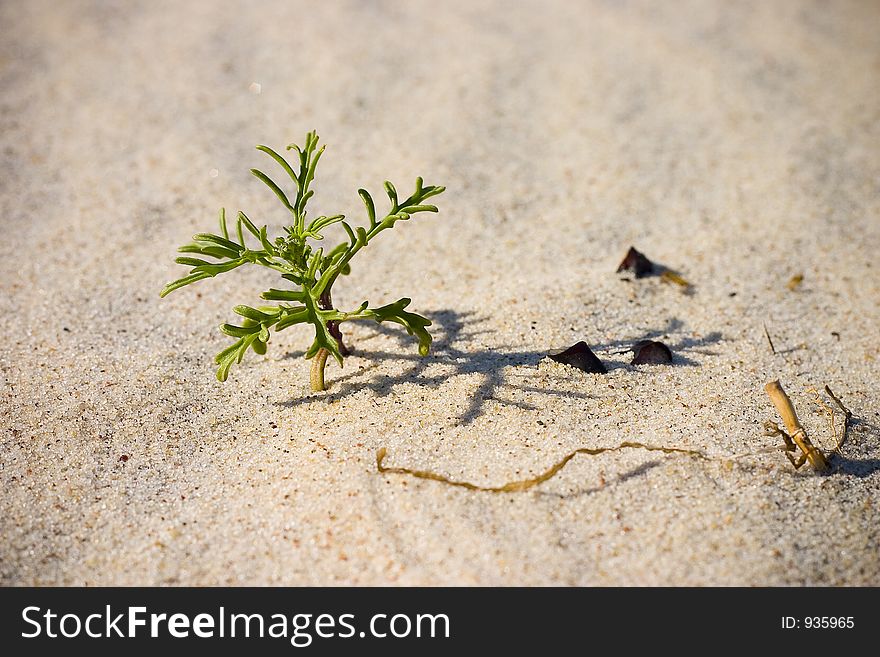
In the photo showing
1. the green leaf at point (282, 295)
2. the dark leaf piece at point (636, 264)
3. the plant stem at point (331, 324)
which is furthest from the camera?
the dark leaf piece at point (636, 264)

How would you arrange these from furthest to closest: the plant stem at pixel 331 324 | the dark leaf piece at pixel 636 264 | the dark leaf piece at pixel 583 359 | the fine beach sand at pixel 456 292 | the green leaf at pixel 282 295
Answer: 1. the dark leaf piece at pixel 636 264
2. the dark leaf piece at pixel 583 359
3. the plant stem at pixel 331 324
4. the green leaf at pixel 282 295
5. the fine beach sand at pixel 456 292

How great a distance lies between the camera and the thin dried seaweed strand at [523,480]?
2057mm

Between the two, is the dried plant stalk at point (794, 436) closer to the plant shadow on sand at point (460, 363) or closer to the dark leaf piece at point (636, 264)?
the plant shadow on sand at point (460, 363)

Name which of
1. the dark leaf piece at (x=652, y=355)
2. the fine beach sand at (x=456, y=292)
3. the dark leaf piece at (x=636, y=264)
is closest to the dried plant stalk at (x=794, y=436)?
the fine beach sand at (x=456, y=292)

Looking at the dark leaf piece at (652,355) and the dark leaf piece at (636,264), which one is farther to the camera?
the dark leaf piece at (636,264)

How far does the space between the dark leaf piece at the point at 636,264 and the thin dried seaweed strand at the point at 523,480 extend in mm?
986

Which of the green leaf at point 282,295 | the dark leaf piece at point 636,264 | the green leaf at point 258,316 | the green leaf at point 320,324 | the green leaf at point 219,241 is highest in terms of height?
the dark leaf piece at point 636,264

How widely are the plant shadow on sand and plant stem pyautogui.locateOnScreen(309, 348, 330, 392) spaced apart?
1.5 inches

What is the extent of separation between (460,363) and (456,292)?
18.1 inches

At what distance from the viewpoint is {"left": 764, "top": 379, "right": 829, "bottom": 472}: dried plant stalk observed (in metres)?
2.12

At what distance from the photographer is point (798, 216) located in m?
3.39

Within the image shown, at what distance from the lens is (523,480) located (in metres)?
2.09
